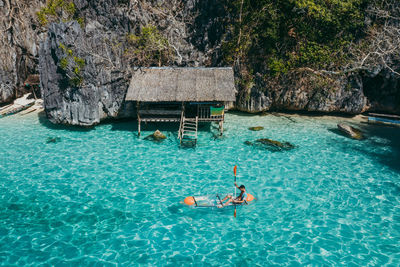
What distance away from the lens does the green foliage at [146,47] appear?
2205 cm

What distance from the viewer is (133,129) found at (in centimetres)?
2066

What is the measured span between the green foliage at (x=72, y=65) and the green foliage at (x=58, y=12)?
4094 millimetres

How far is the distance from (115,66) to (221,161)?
12330mm

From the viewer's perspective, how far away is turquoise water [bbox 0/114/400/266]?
961cm

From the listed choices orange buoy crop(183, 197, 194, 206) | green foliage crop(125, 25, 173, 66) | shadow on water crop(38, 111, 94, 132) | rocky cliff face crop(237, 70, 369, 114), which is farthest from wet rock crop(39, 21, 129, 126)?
rocky cliff face crop(237, 70, 369, 114)

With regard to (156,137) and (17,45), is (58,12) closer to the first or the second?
(17,45)

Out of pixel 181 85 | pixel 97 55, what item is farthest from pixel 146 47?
pixel 181 85

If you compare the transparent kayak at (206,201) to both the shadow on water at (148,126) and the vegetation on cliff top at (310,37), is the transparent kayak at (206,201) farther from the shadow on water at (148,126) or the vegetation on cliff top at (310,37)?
the vegetation on cliff top at (310,37)

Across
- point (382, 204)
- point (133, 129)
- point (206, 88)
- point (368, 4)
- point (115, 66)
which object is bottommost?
point (382, 204)

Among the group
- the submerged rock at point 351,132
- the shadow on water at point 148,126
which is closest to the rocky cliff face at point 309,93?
the submerged rock at point 351,132

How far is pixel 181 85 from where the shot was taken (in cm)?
1911

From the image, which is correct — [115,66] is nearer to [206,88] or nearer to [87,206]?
[206,88]

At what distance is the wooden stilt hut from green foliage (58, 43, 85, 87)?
13.2 ft

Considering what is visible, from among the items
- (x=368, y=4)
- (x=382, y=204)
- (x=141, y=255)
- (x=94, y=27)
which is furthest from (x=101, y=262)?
(x=368, y=4)
